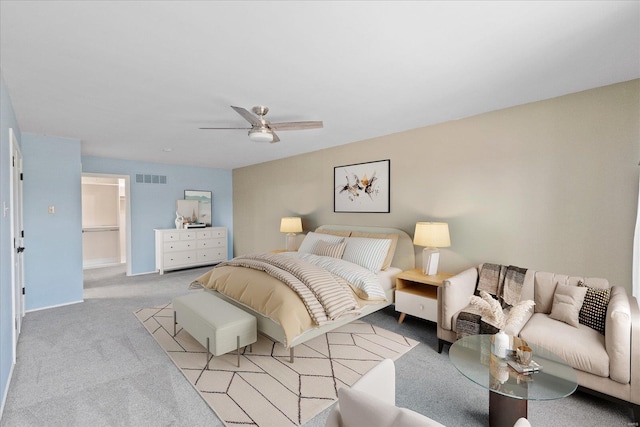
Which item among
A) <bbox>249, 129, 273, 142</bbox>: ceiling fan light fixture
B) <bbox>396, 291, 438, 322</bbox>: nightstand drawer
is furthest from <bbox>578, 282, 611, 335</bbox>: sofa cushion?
<bbox>249, 129, 273, 142</bbox>: ceiling fan light fixture

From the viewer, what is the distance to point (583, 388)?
81.7 inches

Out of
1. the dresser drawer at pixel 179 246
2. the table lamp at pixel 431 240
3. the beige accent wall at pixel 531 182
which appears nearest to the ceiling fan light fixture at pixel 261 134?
the beige accent wall at pixel 531 182

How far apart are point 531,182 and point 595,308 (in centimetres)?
125

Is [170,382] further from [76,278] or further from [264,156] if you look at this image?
[264,156]

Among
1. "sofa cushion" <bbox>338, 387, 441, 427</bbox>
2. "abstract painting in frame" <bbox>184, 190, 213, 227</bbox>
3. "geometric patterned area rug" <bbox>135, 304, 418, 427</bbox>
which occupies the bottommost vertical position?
"geometric patterned area rug" <bbox>135, 304, 418, 427</bbox>

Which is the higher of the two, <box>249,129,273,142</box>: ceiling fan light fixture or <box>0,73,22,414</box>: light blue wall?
<box>249,129,273,142</box>: ceiling fan light fixture

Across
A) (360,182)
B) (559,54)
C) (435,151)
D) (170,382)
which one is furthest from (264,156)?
(559,54)

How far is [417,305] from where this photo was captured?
10.9 ft

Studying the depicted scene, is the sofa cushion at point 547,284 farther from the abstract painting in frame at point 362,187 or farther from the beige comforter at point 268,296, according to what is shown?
the abstract painting in frame at point 362,187

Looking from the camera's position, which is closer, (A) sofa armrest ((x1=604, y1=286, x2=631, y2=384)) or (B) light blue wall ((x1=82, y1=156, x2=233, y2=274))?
(A) sofa armrest ((x1=604, y1=286, x2=631, y2=384))

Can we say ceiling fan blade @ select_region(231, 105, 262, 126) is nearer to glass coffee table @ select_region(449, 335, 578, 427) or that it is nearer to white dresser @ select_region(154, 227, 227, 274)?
glass coffee table @ select_region(449, 335, 578, 427)

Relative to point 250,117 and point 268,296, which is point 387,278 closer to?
point 268,296

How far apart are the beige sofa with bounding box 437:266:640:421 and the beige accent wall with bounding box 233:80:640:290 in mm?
357

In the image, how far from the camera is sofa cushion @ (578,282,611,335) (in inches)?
89.5
